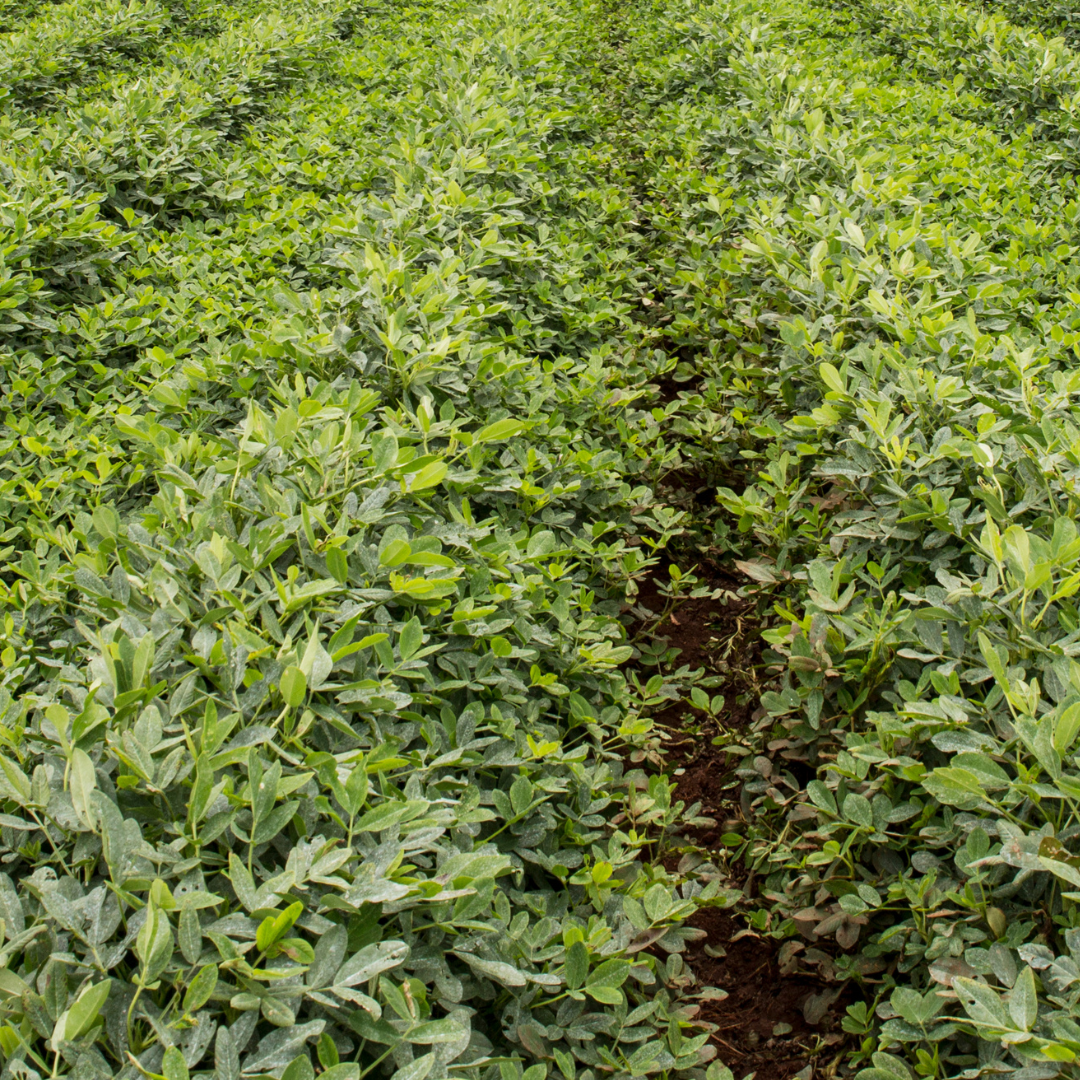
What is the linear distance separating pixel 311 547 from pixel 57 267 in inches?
111

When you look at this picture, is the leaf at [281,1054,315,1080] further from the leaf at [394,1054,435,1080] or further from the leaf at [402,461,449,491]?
the leaf at [402,461,449,491]

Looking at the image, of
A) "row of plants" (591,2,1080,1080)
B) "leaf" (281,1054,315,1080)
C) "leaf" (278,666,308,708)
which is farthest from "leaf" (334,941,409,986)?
"row of plants" (591,2,1080,1080)

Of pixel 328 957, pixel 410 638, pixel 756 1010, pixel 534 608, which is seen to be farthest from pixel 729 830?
pixel 328 957

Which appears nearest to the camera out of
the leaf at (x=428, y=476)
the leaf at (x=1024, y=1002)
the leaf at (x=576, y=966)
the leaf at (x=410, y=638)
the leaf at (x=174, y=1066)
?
the leaf at (x=174, y=1066)

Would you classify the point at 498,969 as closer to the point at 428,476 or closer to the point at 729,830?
the point at 428,476

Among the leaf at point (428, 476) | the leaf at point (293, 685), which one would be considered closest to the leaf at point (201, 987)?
the leaf at point (293, 685)

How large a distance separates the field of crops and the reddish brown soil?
0.01 metres

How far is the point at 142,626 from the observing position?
5.40 ft

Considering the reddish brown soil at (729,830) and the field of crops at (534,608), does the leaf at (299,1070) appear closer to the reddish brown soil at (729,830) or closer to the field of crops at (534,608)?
the field of crops at (534,608)

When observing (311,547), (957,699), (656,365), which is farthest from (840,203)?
(311,547)

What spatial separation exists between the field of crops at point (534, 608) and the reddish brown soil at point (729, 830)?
0.04 ft

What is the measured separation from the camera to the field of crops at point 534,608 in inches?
53.9

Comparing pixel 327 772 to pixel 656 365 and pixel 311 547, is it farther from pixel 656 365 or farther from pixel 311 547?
pixel 656 365

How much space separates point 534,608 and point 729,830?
0.86m
